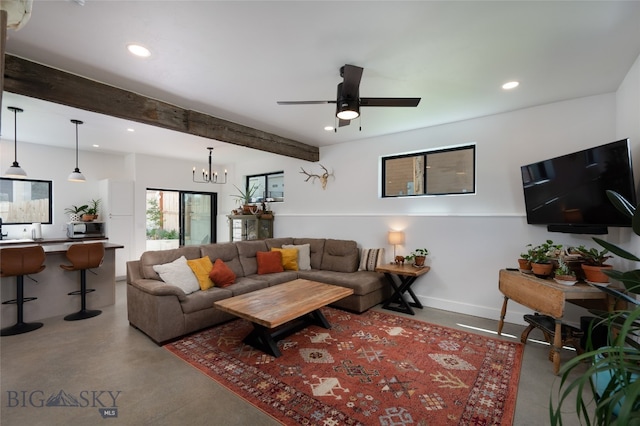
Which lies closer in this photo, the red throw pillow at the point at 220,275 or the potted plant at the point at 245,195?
the red throw pillow at the point at 220,275

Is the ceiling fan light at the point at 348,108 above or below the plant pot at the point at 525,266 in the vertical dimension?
above

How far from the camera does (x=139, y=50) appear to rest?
225 cm

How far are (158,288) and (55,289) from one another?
6.41ft

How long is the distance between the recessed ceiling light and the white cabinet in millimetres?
4078

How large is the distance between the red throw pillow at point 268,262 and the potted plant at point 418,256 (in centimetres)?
197

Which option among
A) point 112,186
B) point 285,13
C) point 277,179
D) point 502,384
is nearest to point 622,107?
point 502,384

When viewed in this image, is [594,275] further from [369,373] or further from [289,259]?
[289,259]

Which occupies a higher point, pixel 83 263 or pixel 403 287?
pixel 83 263

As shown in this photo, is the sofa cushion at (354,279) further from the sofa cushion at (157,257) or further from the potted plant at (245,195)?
the potted plant at (245,195)

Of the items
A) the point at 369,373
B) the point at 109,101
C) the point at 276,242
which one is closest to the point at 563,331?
the point at 369,373

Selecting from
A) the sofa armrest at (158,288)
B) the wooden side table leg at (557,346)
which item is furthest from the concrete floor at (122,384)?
the sofa armrest at (158,288)

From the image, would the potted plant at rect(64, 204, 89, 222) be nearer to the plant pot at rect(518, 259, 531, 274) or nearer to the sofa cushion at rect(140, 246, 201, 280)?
the sofa cushion at rect(140, 246, 201, 280)

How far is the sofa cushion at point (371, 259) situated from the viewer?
4512mm

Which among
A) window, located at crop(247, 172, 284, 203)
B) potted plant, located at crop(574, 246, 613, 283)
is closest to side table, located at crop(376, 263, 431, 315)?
potted plant, located at crop(574, 246, 613, 283)
